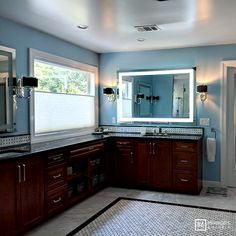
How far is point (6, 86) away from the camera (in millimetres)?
3652

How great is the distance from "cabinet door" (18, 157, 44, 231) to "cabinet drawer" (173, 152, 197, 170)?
2.20 meters

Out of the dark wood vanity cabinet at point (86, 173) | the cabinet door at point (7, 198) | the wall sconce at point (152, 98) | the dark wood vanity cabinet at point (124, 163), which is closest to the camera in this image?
the cabinet door at point (7, 198)

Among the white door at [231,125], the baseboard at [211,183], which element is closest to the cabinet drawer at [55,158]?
the baseboard at [211,183]

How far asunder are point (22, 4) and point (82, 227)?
249cm

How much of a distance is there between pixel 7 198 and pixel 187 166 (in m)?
2.76

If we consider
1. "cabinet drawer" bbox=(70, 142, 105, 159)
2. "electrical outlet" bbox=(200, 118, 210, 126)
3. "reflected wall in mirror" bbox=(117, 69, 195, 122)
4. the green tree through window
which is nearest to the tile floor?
"cabinet drawer" bbox=(70, 142, 105, 159)

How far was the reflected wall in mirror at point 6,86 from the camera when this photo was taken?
3.59 m

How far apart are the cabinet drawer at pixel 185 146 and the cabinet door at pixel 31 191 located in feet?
7.18

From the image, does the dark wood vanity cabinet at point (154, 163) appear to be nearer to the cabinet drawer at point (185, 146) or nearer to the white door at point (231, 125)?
the cabinet drawer at point (185, 146)

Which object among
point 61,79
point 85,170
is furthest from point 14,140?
point 61,79

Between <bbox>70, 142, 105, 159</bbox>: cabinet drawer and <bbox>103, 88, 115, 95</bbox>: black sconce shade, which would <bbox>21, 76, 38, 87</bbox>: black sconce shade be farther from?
<bbox>103, 88, 115, 95</bbox>: black sconce shade

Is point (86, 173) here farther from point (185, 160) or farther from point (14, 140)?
point (185, 160)

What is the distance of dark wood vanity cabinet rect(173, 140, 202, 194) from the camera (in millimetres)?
4656

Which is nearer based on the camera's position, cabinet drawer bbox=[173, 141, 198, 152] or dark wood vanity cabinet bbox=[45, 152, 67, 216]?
dark wood vanity cabinet bbox=[45, 152, 67, 216]
